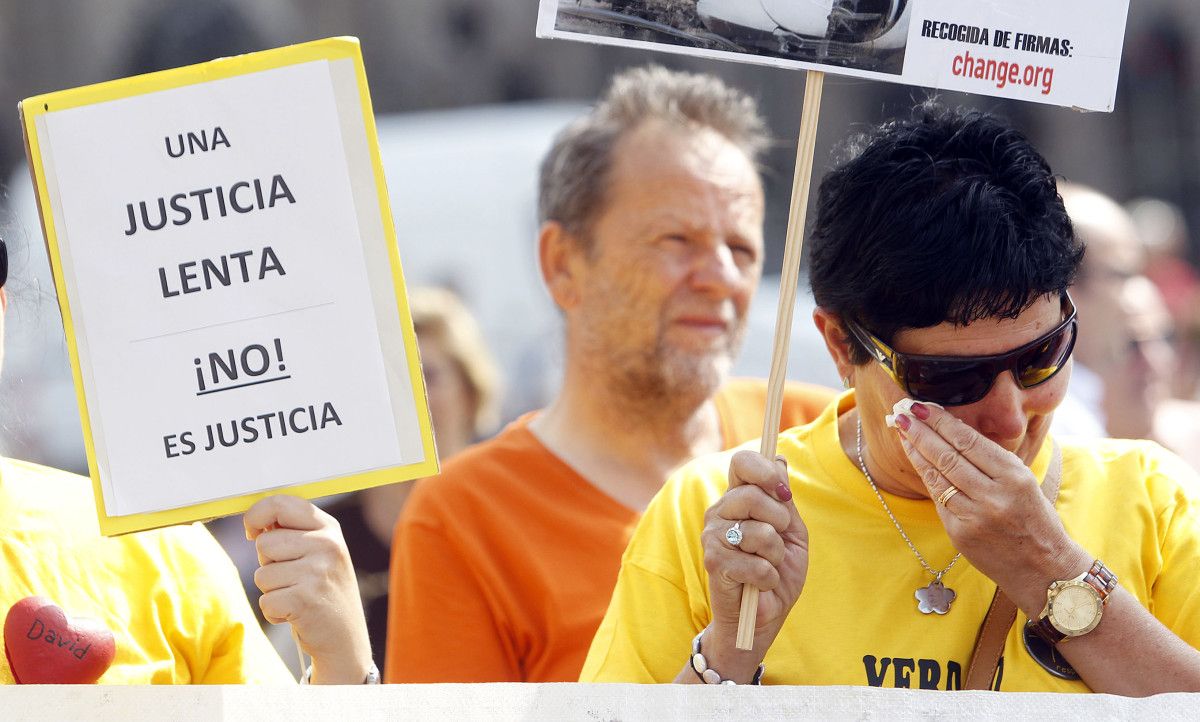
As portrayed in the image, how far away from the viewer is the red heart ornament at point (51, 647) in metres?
1.99

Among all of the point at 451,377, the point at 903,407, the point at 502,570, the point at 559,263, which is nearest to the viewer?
the point at 903,407

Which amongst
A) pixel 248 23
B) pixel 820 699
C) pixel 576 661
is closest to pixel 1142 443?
pixel 820 699

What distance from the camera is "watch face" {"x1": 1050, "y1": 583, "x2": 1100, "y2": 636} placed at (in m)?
→ 1.89

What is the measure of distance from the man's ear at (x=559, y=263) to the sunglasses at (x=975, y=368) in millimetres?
1365

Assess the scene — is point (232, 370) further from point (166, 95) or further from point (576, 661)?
point (576, 661)

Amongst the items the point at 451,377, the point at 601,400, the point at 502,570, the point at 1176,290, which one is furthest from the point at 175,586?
the point at 1176,290

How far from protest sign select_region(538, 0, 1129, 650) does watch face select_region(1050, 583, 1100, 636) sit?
419mm

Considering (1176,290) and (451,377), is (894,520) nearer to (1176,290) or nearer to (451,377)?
(451,377)

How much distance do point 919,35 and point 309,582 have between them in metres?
1.12

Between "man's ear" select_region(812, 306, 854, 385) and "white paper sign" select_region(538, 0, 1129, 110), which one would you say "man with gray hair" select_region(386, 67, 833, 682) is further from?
"white paper sign" select_region(538, 0, 1129, 110)

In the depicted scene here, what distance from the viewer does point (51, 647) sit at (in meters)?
2.00

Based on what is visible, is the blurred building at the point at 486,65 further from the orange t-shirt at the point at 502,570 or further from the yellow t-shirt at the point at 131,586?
the yellow t-shirt at the point at 131,586

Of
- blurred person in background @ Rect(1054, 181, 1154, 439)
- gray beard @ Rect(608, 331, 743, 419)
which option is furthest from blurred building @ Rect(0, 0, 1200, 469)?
gray beard @ Rect(608, 331, 743, 419)

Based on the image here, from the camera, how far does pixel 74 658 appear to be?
199cm
